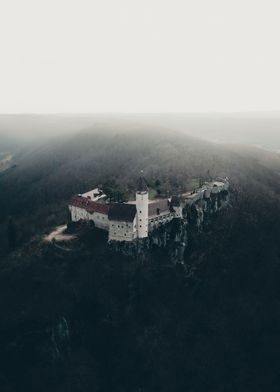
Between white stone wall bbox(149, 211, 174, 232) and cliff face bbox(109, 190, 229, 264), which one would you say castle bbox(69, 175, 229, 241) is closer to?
white stone wall bbox(149, 211, 174, 232)

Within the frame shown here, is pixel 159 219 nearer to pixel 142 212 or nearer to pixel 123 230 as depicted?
pixel 142 212

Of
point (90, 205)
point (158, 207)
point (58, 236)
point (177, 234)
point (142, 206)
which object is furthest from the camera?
point (58, 236)

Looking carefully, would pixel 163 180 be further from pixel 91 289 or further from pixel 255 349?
pixel 255 349

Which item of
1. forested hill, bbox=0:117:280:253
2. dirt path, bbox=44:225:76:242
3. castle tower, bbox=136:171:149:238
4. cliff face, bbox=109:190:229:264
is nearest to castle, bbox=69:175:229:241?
castle tower, bbox=136:171:149:238

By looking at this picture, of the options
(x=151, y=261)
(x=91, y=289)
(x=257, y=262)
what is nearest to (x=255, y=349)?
(x=257, y=262)

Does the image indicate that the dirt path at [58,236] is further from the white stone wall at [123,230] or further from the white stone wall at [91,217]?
the white stone wall at [123,230]

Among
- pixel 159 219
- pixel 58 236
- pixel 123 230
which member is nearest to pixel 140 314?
pixel 123 230

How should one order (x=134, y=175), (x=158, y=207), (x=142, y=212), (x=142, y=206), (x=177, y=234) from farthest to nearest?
(x=134, y=175) → (x=177, y=234) → (x=158, y=207) → (x=142, y=212) → (x=142, y=206)
